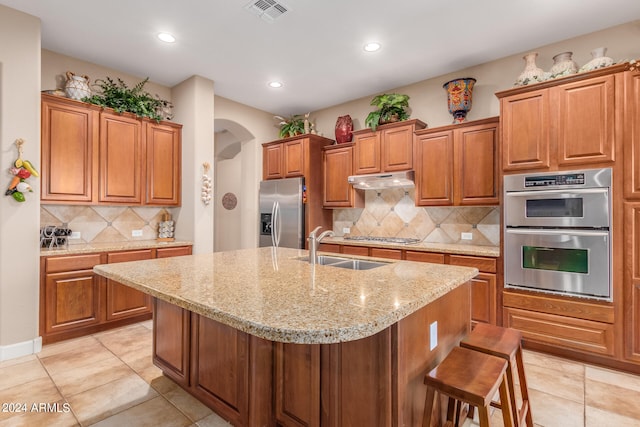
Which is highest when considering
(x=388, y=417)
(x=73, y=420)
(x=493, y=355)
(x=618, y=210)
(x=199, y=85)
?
(x=199, y=85)

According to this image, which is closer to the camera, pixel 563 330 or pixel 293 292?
pixel 293 292

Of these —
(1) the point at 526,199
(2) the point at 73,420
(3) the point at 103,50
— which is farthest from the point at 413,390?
(3) the point at 103,50

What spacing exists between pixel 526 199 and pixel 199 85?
382 cm

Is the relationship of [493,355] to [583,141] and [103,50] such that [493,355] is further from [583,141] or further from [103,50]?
[103,50]

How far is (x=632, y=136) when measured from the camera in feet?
7.94

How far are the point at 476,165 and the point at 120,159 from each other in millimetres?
3921

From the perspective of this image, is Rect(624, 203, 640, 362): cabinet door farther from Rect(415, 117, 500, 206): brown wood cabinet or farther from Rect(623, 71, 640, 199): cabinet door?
Rect(415, 117, 500, 206): brown wood cabinet

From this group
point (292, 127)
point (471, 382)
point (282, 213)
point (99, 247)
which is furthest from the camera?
point (292, 127)

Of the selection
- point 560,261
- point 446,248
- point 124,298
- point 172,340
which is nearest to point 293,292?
point 172,340

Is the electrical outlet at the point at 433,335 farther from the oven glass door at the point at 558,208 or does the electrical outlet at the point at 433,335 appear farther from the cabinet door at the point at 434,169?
the cabinet door at the point at 434,169

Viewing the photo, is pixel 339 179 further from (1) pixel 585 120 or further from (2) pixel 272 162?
(1) pixel 585 120

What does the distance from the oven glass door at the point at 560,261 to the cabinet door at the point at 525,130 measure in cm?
62

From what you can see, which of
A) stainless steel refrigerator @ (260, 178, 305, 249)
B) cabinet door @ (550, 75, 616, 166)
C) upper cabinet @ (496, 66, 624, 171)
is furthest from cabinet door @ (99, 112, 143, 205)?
cabinet door @ (550, 75, 616, 166)

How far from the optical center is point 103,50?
3.35 m
